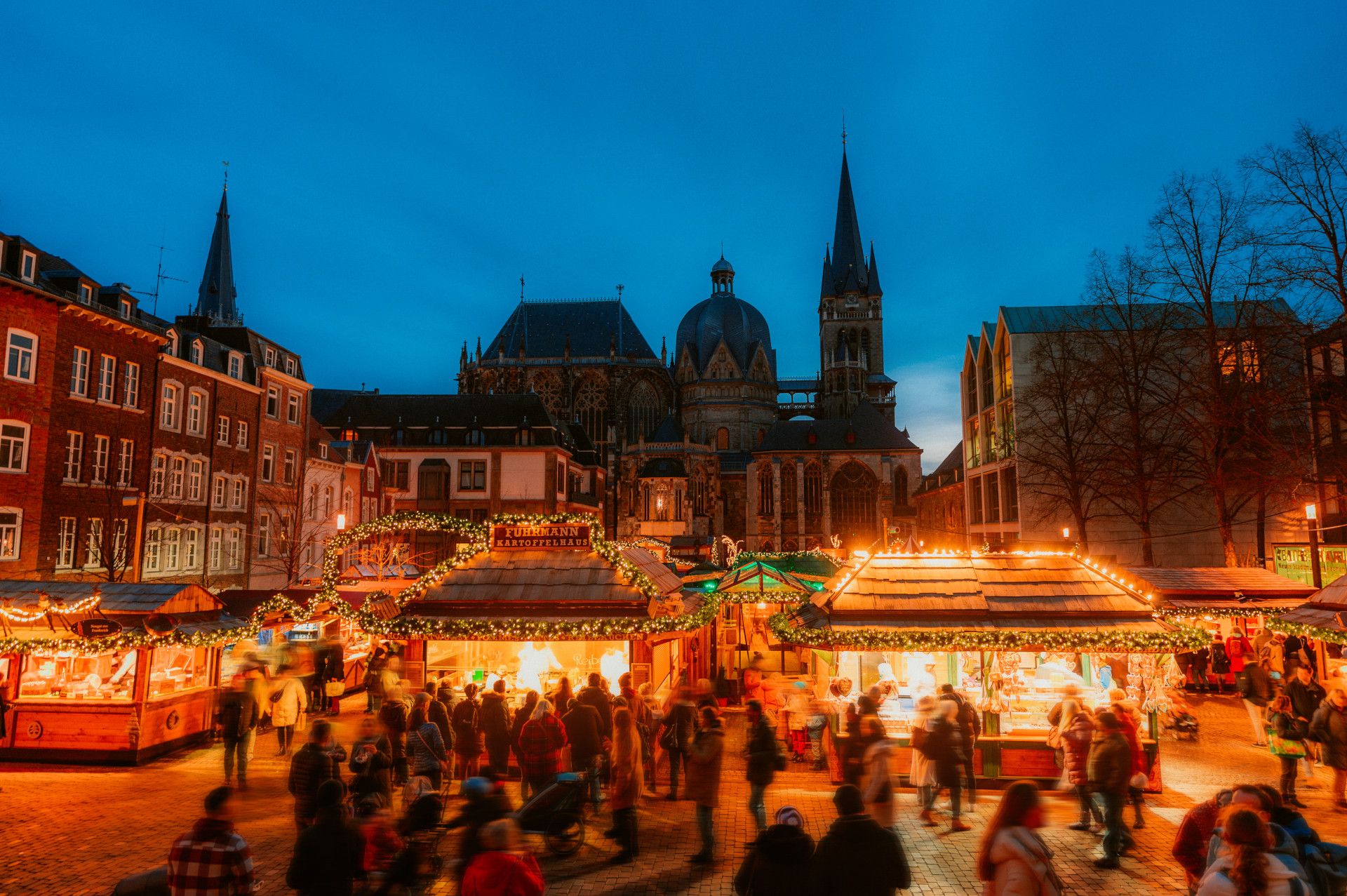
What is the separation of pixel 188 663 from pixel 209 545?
17197 millimetres

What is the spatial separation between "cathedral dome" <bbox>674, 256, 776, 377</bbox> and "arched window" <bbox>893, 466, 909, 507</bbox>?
732 inches

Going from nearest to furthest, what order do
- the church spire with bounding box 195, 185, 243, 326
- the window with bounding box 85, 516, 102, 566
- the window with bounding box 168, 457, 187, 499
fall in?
the window with bounding box 85, 516, 102, 566 → the window with bounding box 168, 457, 187, 499 → the church spire with bounding box 195, 185, 243, 326

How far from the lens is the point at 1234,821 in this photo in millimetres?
4520

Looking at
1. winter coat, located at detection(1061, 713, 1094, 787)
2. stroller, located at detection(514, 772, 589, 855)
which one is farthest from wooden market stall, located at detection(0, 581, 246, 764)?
winter coat, located at detection(1061, 713, 1094, 787)

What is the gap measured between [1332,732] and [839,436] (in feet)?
186

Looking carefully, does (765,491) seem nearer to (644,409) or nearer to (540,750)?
(644,409)

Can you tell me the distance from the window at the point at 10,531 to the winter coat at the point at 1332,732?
27149 millimetres

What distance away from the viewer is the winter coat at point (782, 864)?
479 cm

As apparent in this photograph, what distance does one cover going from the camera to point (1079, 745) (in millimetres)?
9023

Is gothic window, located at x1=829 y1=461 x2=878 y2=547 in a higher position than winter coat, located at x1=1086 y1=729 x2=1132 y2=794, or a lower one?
higher

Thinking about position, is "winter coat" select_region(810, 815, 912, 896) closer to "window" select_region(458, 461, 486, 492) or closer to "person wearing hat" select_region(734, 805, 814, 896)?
→ "person wearing hat" select_region(734, 805, 814, 896)

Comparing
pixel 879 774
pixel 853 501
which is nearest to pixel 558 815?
pixel 879 774

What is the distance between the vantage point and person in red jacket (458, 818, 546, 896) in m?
4.88

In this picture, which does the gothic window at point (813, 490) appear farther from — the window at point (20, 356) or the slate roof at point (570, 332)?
the window at point (20, 356)
